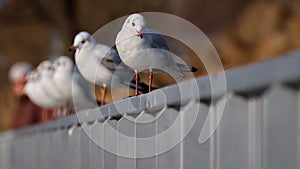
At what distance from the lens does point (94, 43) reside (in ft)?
15.0

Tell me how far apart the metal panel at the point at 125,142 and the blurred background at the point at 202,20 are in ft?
18.0

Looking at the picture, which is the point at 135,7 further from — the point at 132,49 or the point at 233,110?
the point at 233,110

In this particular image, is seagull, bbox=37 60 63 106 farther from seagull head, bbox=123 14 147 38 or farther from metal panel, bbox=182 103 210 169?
metal panel, bbox=182 103 210 169

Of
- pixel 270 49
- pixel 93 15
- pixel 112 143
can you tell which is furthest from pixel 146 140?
pixel 270 49

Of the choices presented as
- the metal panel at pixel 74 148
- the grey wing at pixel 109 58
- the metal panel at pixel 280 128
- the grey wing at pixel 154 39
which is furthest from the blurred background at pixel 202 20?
the metal panel at pixel 280 128

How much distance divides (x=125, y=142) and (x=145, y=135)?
26 centimetres

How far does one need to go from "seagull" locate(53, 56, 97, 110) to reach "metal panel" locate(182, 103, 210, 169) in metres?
3.23

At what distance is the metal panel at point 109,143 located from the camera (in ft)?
9.93

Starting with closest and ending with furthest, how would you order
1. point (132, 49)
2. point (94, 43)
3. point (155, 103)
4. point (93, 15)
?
point (155, 103) → point (132, 49) → point (94, 43) → point (93, 15)

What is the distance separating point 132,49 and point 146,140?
2.40 ft

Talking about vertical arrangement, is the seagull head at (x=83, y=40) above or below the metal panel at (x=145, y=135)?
above

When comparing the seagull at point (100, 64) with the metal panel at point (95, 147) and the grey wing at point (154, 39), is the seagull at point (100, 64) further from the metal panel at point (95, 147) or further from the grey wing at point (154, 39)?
the grey wing at point (154, 39)

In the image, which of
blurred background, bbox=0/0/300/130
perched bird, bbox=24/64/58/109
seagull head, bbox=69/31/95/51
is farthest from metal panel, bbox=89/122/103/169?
blurred background, bbox=0/0/300/130

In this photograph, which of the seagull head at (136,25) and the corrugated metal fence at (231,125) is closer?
the corrugated metal fence at (231,125)
